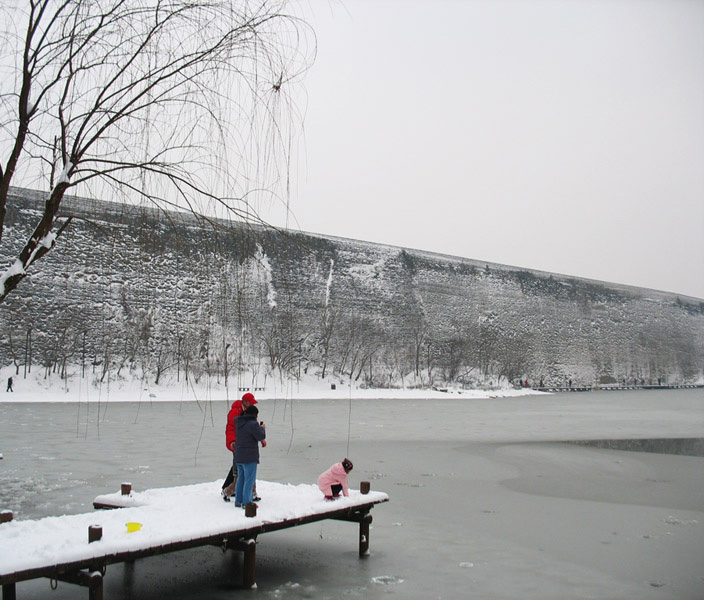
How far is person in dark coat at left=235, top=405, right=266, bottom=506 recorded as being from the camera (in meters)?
6.04

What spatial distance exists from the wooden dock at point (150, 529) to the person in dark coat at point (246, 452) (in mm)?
168

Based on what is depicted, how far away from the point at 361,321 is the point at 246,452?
42.0 m

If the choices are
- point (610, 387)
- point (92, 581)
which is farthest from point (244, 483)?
point (610, 387)

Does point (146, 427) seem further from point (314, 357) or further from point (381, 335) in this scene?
point (381, 335)

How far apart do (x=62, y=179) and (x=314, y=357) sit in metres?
39.6

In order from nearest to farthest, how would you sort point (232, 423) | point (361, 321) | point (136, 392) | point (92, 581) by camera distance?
point (92, 581) → point (232, 423) → point (136, 392) → point (361, 321)

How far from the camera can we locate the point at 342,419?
2120cm

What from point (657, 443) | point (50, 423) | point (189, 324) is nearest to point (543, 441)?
point (657, 443)

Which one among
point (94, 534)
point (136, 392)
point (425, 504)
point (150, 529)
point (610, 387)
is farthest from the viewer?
point (610, 387)

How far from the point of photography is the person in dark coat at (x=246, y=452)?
19.8ft

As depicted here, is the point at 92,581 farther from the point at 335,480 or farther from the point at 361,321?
the point at 361,321

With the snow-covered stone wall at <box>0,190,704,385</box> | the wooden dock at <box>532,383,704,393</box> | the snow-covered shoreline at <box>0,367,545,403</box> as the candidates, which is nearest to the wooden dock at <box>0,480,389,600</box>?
the snow-covered stone wall at <box>0,190,704,385</box>

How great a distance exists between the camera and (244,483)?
6.04m

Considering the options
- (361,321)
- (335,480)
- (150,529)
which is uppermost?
(361,321)
